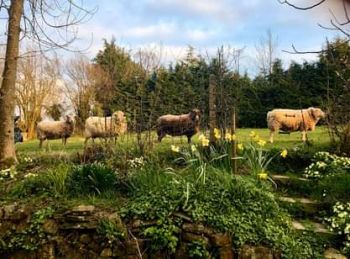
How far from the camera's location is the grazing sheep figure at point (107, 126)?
9.22 metres

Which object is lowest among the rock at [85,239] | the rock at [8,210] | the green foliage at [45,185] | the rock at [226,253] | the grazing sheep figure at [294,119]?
the rock at [226,253]

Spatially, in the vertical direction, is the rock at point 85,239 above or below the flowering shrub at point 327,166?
below

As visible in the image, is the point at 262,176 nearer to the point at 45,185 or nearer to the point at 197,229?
the point at 197,229

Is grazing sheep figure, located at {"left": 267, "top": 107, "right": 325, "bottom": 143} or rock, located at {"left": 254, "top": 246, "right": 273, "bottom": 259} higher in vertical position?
grazing sheep figure, located at {"left": 267, "top": 107, "right": 325, "bottom": 143}

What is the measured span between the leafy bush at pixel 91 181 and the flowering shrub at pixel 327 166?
3235 mm

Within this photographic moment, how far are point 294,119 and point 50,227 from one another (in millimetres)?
7129

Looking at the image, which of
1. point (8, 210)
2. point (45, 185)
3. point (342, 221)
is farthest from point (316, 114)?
point (8, 210)

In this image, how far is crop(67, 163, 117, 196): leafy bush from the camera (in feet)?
22.1

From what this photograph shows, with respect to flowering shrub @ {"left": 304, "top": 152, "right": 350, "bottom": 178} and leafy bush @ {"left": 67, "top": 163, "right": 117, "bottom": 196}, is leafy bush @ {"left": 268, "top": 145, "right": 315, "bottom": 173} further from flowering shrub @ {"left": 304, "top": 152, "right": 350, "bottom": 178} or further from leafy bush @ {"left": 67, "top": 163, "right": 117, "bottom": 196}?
leafy bush @ {"left": 67, "top": 163, "right": 117, "bottom": 196}

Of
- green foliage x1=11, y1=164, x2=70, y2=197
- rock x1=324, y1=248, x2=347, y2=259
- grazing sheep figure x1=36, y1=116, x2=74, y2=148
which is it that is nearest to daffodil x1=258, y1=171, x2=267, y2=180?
rock x1=324, y1=248, x2=347, y2=259

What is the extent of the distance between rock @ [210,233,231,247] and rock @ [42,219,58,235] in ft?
7.02

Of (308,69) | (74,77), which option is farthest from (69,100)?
(308,69)

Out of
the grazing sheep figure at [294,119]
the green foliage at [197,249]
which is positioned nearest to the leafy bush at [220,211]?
the green foliage at [197,249]

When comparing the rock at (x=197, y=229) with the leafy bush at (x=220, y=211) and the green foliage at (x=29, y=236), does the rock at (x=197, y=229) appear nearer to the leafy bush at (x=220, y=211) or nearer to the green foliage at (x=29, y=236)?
the leafy bush at (x=220, y=211)
